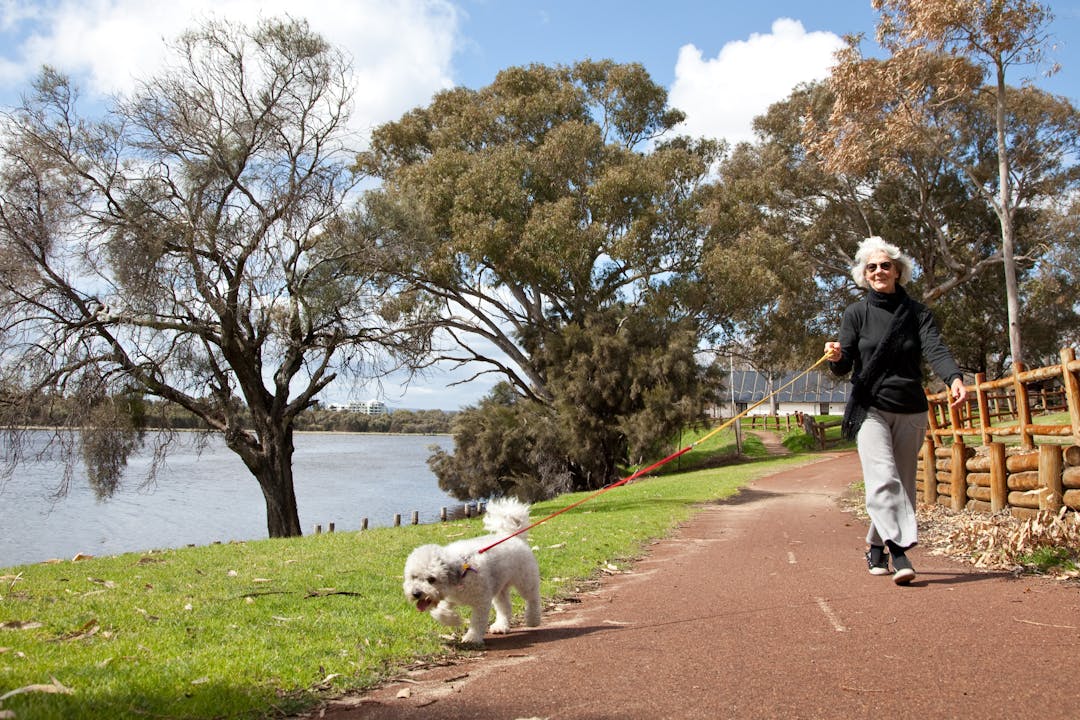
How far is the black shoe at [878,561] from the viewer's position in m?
6.02

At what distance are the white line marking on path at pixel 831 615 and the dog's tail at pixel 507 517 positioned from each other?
2072 millimetres

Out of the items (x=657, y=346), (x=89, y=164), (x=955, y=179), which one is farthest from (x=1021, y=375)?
(x=955, y=179)

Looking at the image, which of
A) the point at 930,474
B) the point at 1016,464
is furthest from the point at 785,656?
the point at 930,474

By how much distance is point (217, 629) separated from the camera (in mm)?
5391

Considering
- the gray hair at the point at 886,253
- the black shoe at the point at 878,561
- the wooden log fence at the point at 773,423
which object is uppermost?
the gray hair at the point at 886,253

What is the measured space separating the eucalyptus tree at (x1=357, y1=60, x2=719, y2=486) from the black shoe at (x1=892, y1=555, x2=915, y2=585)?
1685cm

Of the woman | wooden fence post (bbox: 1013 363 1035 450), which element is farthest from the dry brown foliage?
wooden fence post (bbox: 1013 363 1035 450)

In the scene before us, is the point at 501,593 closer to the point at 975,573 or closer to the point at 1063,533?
the point at 975,573

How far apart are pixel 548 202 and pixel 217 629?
2177cm

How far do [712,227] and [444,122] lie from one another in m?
10.3

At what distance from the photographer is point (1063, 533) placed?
20.5ft

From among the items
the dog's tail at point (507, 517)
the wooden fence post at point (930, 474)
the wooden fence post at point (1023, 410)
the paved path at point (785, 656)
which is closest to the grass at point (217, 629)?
the paved path at point (785, 656)

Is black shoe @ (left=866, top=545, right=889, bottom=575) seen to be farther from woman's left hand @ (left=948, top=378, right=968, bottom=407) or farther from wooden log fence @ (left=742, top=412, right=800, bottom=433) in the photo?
wooden log fence @ (left=742, top=412, right=800, bottom=433)

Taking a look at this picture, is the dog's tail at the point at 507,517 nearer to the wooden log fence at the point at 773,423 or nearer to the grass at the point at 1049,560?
the grass at the point at 1049,560
